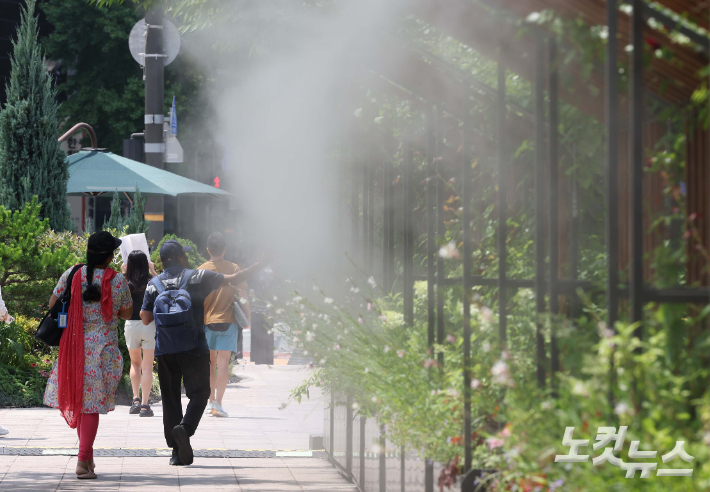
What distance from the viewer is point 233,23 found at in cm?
641

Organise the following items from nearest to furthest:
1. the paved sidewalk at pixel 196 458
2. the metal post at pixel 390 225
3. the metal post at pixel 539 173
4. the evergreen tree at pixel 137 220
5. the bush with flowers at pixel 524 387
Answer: the bush with flowers at pixel 524 387 → the metal post at pixel 539 173 → the metal post at pixel 390 225 → the paved sidewalk at pixel 196 458 → the evergreen tree at pixel 137 220

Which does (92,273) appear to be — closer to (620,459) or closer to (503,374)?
(503,374)

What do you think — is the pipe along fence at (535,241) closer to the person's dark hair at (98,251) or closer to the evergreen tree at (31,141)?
the person's dark hair at (98,251)

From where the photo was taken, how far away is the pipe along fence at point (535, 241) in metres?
2.78

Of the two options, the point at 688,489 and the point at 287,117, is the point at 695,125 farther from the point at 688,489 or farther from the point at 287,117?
the point at 287,117

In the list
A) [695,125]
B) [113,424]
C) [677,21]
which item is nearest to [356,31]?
[695,125]

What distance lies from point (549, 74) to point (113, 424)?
6.71 meters

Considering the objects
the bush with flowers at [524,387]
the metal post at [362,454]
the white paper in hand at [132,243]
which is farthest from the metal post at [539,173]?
the white paper in hand at [132,243]

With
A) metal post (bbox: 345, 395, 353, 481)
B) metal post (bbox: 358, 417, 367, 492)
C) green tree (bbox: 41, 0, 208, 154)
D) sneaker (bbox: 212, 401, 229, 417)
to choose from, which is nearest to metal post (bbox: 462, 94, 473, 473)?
metal post (bbox: 358, 417, 367, 492)

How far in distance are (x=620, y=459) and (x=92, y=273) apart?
493 cm

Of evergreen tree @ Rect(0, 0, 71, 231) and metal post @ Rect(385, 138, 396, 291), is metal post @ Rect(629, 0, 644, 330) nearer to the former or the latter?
metal post @ Rect(385, 138, 396, 291)

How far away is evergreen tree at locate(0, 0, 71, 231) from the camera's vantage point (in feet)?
52.3

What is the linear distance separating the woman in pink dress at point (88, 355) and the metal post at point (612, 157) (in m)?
4.47

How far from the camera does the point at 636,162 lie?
2773mm
